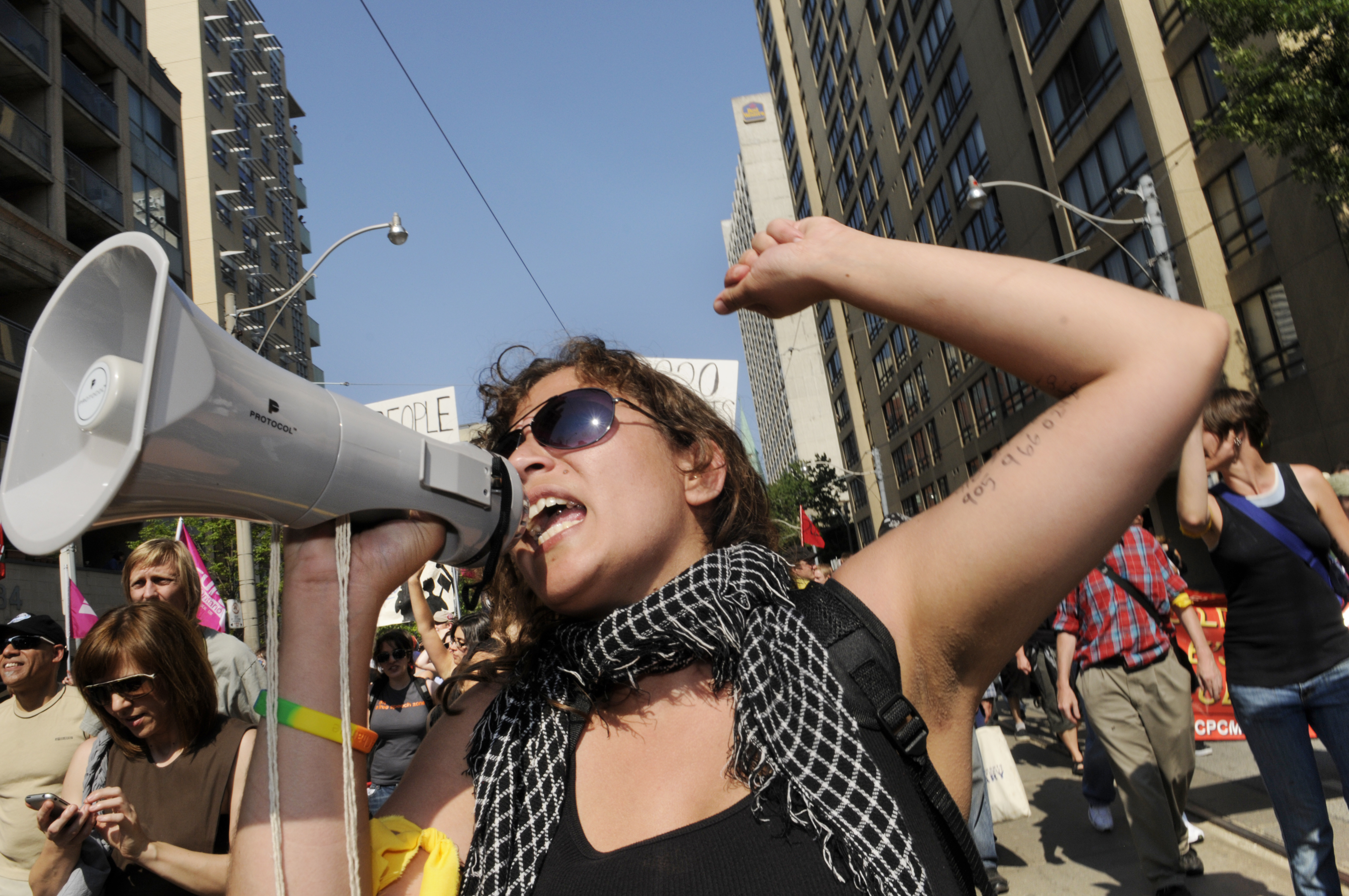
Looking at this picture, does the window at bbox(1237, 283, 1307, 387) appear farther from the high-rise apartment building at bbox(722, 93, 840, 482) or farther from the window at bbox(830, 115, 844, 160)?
the high-rise apartment building at bbox(722, 93, 840, 482)

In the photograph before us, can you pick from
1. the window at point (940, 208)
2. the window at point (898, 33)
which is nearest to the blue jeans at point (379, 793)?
the window at point (940, 208)

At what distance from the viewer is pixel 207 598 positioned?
7453mm

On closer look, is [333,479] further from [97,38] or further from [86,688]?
[97,38]

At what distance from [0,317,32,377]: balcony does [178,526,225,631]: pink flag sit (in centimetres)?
1308

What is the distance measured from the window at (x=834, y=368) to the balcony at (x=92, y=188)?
36416mm

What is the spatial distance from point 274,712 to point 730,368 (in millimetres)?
4811

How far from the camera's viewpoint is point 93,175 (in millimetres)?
21438

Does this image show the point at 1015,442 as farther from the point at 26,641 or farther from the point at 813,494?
the point at 813,494

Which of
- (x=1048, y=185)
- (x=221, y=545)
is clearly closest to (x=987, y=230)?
(x=1048, y=185)

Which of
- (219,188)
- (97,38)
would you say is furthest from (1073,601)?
(219,188)

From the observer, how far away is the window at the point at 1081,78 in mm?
18953

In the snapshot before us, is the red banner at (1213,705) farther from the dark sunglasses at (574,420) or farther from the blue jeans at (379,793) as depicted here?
the dark sunglasses at (574,420)

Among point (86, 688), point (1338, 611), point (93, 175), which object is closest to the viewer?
point (86, 688)

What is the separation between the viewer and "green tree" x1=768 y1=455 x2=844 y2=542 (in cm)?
5369
